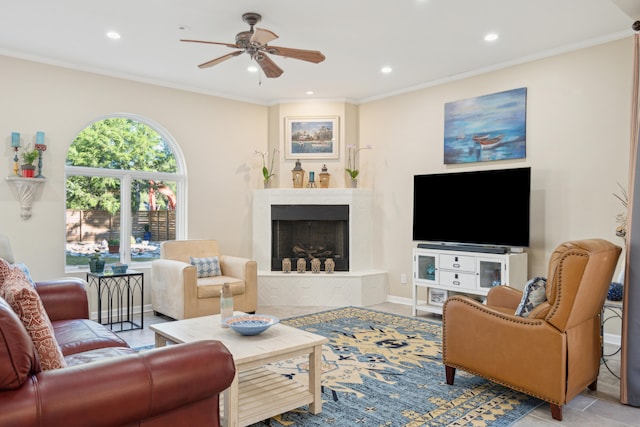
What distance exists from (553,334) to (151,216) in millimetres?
4703

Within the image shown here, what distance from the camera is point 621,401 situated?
2.86m

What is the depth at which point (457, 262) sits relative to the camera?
485 centimetres

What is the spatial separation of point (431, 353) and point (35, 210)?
416cm

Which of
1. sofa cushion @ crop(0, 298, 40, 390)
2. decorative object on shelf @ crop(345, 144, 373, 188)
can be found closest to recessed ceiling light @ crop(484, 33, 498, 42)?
decorative object on shelf @ crop(345, 144, 373, 188)

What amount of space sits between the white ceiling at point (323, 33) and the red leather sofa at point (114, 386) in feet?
9.36

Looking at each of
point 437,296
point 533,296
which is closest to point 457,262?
point 437,296

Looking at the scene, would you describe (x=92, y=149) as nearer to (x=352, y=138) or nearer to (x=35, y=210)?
(x=35, y=210)

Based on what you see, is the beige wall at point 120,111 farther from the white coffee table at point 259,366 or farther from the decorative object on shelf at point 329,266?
the white coffee table at point 259,366

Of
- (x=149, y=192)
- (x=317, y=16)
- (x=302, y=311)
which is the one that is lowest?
(x=302, y=311)

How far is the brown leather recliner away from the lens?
2553 millimetres

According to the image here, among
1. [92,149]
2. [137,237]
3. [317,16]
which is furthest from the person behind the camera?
[137,237]

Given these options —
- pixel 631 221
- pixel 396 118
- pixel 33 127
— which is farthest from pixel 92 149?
pixel 631 221

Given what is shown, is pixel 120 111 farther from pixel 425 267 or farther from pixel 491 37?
pixel 491 37

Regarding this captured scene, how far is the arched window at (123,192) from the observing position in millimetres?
5180
